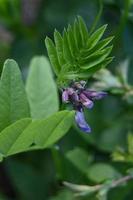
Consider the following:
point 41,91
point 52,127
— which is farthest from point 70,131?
point 52,127

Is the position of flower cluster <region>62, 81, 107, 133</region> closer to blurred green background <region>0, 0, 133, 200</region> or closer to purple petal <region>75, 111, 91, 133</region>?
purple petal <region>75, 111, 91, 133</region>

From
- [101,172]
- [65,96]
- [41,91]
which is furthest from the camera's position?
[101,172]

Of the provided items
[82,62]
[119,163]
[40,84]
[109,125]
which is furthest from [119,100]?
[82,62]

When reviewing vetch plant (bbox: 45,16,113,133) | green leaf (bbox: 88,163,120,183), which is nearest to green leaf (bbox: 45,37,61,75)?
vetch plant (bbox: 45,16,113,133)

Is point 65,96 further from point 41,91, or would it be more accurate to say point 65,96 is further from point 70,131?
point 70,131

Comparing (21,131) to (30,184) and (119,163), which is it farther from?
(30,184)

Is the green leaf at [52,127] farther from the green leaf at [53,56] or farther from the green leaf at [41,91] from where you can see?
the green leaf at [41,91]

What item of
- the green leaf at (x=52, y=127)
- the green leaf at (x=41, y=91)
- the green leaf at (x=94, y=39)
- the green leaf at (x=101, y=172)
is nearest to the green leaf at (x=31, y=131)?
the green leaf at (x=52, y=127)
